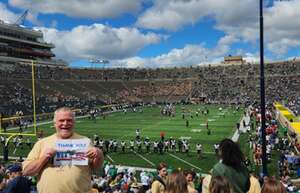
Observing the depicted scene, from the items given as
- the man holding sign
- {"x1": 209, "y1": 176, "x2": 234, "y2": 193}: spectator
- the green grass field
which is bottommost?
the green grass field

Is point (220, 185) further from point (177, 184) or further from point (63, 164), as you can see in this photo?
point (63, 164)

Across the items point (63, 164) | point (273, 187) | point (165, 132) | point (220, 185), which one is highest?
point (63, 164)

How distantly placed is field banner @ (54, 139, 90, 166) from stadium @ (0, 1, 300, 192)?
2cm

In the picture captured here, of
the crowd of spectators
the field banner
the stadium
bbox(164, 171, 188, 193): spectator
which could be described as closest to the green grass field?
the stadium

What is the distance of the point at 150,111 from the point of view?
61781 millimetres

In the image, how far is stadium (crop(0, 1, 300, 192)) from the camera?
23825 mm

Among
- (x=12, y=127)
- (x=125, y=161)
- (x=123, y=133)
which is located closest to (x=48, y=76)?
(x=12, y=127)

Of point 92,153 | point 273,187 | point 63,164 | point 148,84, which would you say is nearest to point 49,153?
point 63,164

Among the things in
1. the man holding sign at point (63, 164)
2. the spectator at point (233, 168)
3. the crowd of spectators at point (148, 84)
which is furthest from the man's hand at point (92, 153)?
the crowd of spectators at point (148, 84)

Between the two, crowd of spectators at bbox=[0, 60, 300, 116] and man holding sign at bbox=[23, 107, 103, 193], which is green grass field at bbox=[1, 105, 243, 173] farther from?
man holding sign at bbox=[23, 107, 103, 193]

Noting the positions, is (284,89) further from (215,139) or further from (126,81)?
(215,139)

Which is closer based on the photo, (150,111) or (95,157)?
(95,157)

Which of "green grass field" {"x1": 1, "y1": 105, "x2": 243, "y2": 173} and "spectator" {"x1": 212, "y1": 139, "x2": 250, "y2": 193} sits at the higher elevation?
"spectator" {"x1": 212, "y1": 139, "x2": 250, "y2": 193}

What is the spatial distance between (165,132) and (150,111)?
24050mm
